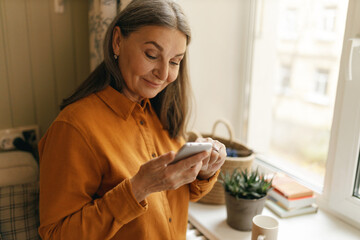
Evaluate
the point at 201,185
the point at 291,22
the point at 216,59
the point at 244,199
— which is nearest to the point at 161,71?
the point at 201,185

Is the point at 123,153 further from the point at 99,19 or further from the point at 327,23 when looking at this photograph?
the point at 327,23

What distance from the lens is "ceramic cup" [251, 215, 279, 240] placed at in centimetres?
102

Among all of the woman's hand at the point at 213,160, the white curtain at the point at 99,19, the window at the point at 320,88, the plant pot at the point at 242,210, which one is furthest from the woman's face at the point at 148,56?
the window at the point at 320,88

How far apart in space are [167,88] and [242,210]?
527mm

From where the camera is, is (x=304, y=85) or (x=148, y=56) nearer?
(x=148, y=56)

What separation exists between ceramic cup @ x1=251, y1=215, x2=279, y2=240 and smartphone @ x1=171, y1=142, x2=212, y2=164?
41cm

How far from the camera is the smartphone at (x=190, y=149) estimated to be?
2.44 ft

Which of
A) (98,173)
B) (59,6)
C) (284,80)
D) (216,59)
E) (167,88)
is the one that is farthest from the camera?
(284,80)

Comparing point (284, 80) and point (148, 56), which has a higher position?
point (148, 56)

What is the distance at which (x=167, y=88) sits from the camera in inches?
44.6

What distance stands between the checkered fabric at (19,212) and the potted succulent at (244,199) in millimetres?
745

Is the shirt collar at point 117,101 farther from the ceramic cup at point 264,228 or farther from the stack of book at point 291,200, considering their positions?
the stack of book at point 291,200

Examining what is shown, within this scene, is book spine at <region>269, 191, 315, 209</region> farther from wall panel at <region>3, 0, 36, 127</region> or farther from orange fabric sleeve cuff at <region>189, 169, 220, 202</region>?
wall panel at <region>3, 0, 36, 127</region>

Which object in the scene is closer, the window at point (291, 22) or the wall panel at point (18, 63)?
the wall panel at point (18, 63)
